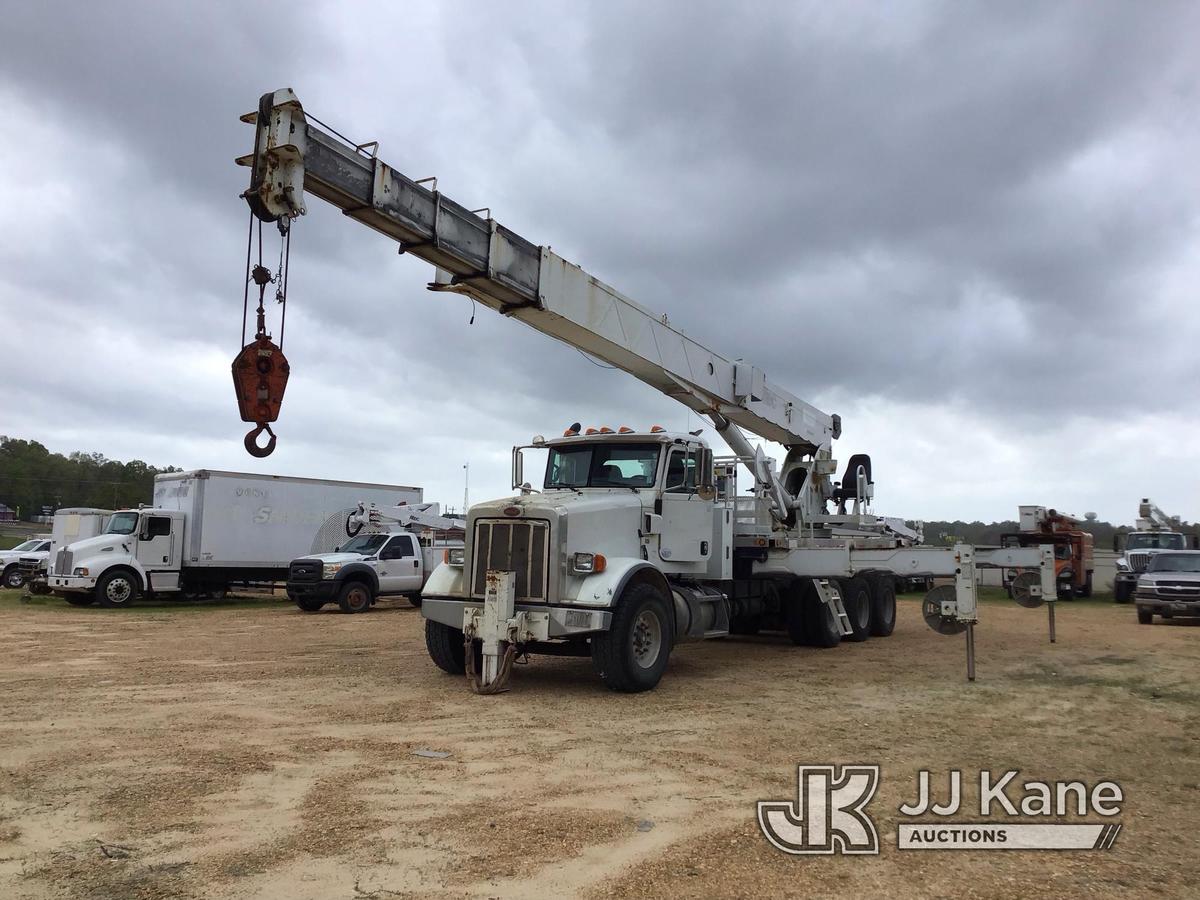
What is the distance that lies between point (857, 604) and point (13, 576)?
84.6 feet

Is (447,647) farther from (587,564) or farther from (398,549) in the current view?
(398,549)

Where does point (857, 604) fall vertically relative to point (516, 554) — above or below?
below

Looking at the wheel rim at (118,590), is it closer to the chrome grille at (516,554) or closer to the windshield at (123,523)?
the windshield at (123,523)

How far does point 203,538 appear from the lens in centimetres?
2262

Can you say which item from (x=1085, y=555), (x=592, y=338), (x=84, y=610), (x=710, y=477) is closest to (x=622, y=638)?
(x=710, y=477)

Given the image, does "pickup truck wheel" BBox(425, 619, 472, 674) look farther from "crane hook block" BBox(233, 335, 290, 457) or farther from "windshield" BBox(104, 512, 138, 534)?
"windshield" BBox(104, 512, 138, 534)

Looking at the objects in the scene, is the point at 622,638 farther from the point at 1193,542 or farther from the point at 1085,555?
the point at 1193,542

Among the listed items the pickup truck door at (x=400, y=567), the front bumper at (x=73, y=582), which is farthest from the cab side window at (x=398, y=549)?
the front bumper at (x=73, y=582)

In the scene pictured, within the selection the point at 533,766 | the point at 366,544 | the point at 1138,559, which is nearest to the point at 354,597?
the point at 366,544

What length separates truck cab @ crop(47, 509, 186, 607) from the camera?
21.2m

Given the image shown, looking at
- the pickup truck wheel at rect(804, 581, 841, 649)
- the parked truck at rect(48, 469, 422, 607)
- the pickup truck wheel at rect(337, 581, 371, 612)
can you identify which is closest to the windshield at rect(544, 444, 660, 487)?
the pickup truck wheel at rect(804, 581, 841, 649)

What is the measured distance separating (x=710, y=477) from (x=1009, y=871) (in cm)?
695

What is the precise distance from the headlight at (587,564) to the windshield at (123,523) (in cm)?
1717

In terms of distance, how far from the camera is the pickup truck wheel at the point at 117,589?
21.4 meters
